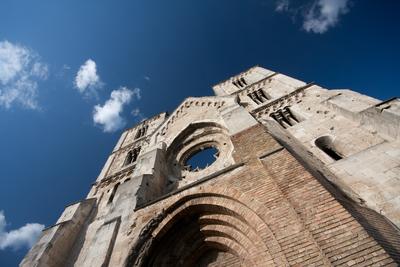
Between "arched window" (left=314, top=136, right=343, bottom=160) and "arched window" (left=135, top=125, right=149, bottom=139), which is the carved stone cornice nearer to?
"arched window" (left=314, top=136, right=343, bottom=160)

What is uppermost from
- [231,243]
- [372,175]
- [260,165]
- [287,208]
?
[260,165]

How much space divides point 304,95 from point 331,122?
2.77 m

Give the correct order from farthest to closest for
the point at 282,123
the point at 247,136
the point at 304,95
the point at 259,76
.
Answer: the point at 259,76 → the point at 304,95 → the point at 282,123 → the point at 247,136

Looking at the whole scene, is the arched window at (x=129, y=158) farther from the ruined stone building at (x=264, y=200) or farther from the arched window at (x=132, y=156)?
the ruined stone building at (x=264, y=200)

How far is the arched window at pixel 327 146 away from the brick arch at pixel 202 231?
4.05 m

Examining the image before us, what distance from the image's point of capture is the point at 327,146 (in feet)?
26.4

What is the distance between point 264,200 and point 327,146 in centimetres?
455

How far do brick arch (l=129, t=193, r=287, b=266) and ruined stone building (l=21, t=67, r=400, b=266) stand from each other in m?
0.03

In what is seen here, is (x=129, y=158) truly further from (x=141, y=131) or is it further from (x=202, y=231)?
(x=202, y=231)

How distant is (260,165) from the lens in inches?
220

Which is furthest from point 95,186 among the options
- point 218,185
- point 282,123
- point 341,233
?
point 341,233

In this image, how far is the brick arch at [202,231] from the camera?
5.45 meters

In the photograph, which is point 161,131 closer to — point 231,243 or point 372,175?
point 231,243

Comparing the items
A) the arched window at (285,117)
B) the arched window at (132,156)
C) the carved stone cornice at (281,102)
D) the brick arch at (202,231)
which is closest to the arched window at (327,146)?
the arched window at (285,117)
